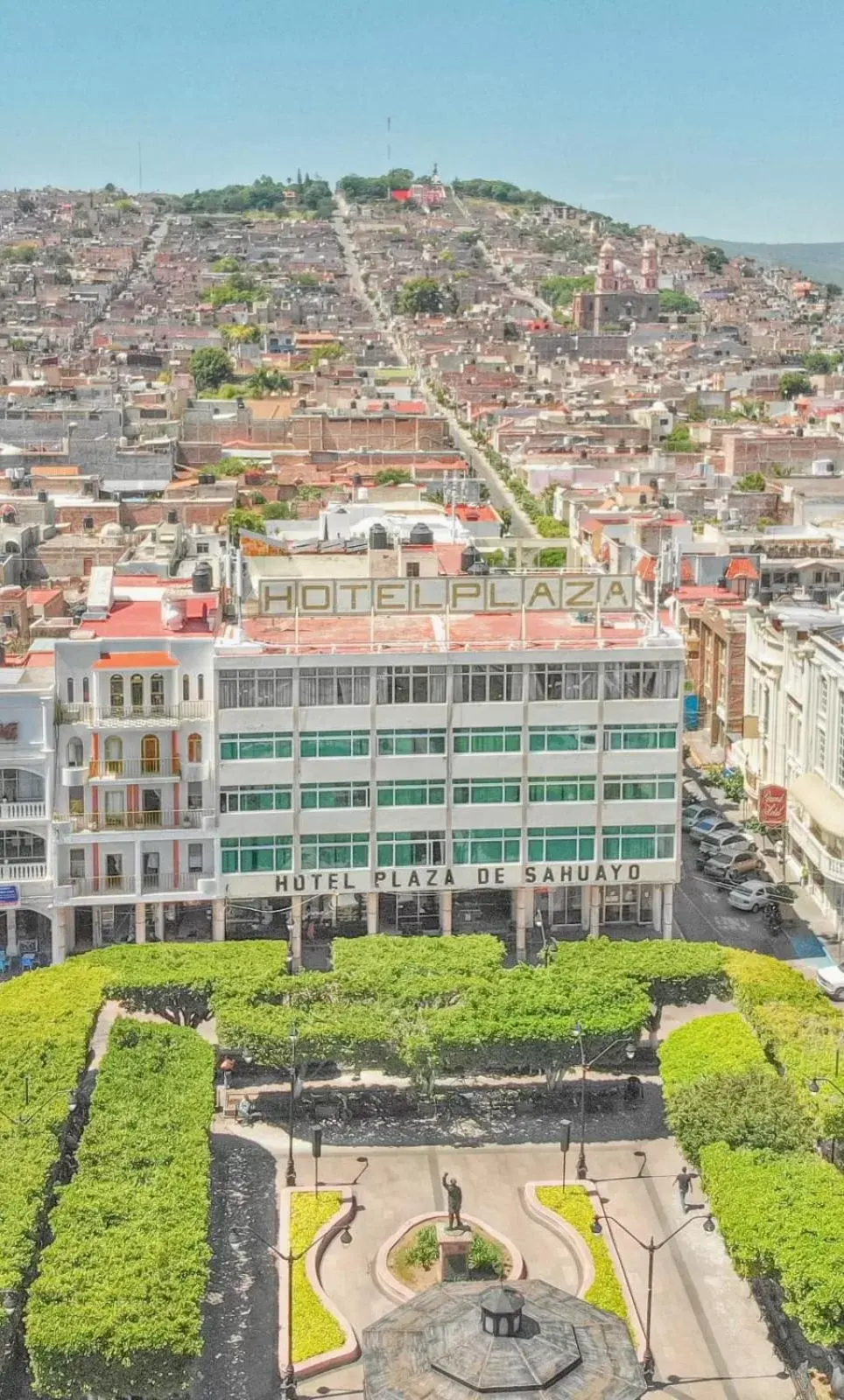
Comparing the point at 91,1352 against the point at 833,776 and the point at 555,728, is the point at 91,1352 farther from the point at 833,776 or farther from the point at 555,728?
the point at 833,776

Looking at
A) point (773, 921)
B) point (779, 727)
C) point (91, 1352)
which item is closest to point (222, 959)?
point (91, 1352)

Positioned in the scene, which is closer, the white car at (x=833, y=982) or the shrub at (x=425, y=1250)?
the shrub at (x=425, y=1250)

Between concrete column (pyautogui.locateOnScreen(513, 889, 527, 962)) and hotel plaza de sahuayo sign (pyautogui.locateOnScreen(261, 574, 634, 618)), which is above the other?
hotel plaza de sahuayo sign (pyautogui.locateOnScreen(261, 574, 634, 618))

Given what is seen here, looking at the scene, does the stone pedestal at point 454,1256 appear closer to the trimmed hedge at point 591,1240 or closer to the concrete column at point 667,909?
the trimmed hedge at point 591,1240

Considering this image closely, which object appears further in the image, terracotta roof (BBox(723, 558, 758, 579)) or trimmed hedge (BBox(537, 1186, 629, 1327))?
terracotta roof (BBox(723, 558, 758, 579))

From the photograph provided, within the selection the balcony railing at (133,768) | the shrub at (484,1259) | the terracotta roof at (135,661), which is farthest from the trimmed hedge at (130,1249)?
the terracotta roof at (135,661)

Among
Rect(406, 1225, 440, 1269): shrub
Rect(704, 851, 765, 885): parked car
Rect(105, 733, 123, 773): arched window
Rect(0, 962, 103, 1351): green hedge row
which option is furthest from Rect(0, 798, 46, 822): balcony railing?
Rect(704, 851, 765, 885): parked car

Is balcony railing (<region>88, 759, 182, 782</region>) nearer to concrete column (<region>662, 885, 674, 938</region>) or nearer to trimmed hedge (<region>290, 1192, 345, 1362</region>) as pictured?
concrete column (<region>662, 885, 674, 938</region>)
